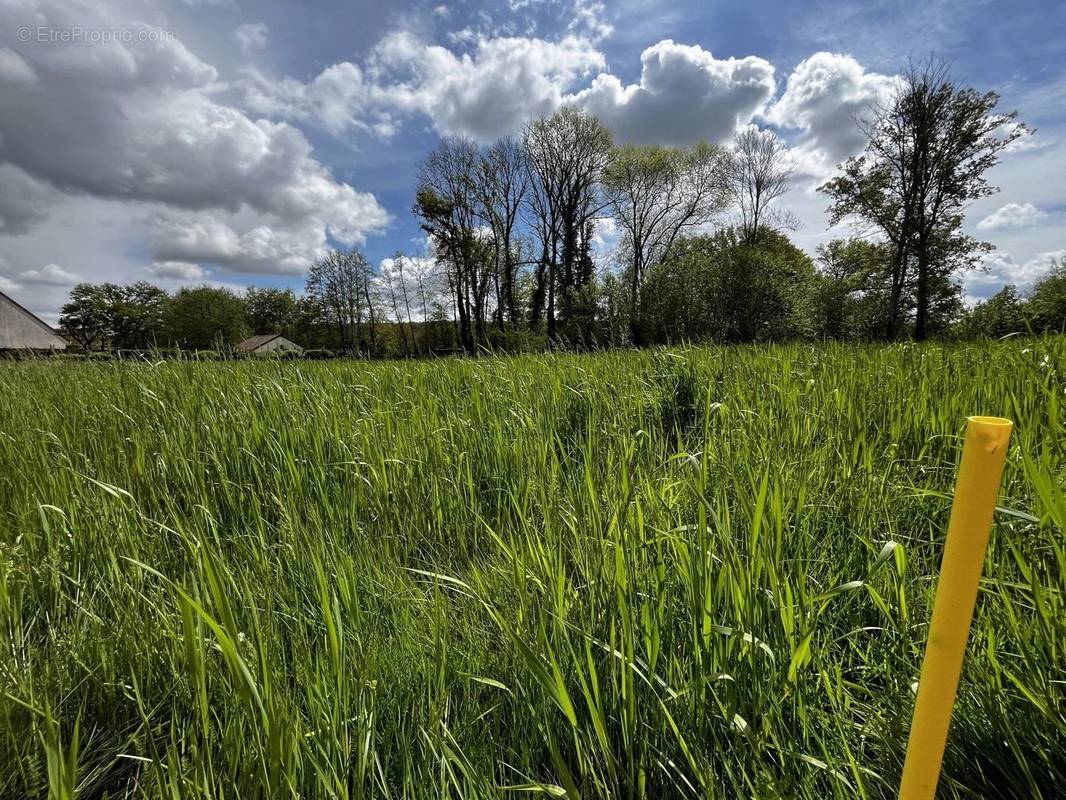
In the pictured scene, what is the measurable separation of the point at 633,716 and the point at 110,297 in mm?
106122

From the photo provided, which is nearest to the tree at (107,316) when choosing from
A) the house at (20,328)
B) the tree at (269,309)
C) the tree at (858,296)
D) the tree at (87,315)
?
the tree at (87,315)

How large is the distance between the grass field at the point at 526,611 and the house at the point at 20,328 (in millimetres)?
53136

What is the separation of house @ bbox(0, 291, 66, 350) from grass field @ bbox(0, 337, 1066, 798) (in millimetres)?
53136

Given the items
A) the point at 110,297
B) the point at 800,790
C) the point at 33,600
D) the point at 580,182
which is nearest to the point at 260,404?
the point at 33,600

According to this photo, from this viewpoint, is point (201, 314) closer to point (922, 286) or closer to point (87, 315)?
point (87, 315)

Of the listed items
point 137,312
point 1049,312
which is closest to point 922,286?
point 1049,312

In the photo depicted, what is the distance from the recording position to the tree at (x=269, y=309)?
78250 millimetres

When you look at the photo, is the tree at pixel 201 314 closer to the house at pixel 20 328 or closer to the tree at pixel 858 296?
the house at pixel 20 328

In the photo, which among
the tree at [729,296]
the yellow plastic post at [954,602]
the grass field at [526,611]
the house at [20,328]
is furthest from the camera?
the house at [20,328]

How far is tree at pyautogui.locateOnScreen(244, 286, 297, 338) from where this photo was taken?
257 feet

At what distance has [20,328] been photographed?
41156mm

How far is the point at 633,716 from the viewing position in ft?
3.18

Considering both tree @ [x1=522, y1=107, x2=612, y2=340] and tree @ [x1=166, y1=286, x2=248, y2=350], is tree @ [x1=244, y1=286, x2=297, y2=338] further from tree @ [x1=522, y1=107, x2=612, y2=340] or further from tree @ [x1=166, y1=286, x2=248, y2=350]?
tree @ [x1=522, y1=107, x2=612, y2=340]

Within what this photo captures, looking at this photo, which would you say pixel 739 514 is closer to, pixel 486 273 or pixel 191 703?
pixel 191 703
